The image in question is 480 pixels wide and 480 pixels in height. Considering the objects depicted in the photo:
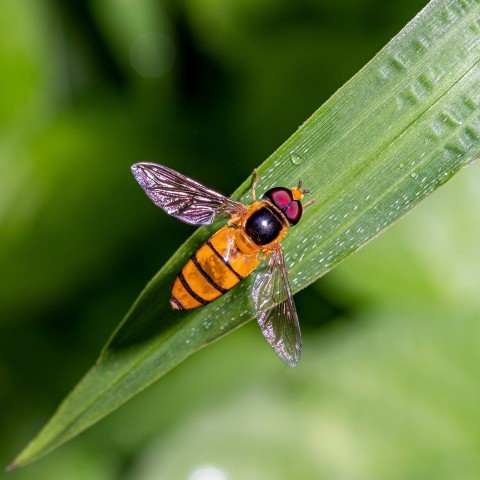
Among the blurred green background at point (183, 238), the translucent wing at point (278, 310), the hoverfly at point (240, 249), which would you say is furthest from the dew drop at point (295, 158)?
the blurred green background at point (183, 238)

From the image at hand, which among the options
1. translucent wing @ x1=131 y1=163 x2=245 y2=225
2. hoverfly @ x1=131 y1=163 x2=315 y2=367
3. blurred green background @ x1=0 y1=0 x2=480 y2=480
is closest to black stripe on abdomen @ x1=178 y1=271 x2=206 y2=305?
hoverfly @ x1=131 y1=163 x2=315 y2=367

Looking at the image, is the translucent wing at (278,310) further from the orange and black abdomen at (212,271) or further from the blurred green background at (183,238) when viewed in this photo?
the blurred green background at (183,238)

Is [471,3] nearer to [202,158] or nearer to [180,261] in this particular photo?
[180,261]

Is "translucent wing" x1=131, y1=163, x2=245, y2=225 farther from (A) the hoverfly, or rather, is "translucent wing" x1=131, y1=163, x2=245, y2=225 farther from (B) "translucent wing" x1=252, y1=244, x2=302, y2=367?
(B) "translucent wing" x1=252, y1=244, x2=302, y2=367

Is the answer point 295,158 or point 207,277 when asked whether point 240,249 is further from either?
point 295,158

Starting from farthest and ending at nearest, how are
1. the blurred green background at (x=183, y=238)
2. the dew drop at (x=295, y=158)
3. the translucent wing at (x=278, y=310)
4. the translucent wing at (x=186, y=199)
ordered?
the blurred green background at (x=183, y=238) → the translucent wing at (x=186, y=199) → the translucent wing at (x=278, y=310) → the dew drop at (x=295, y=158)

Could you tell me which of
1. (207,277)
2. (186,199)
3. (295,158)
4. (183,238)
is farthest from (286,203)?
(183,238)
